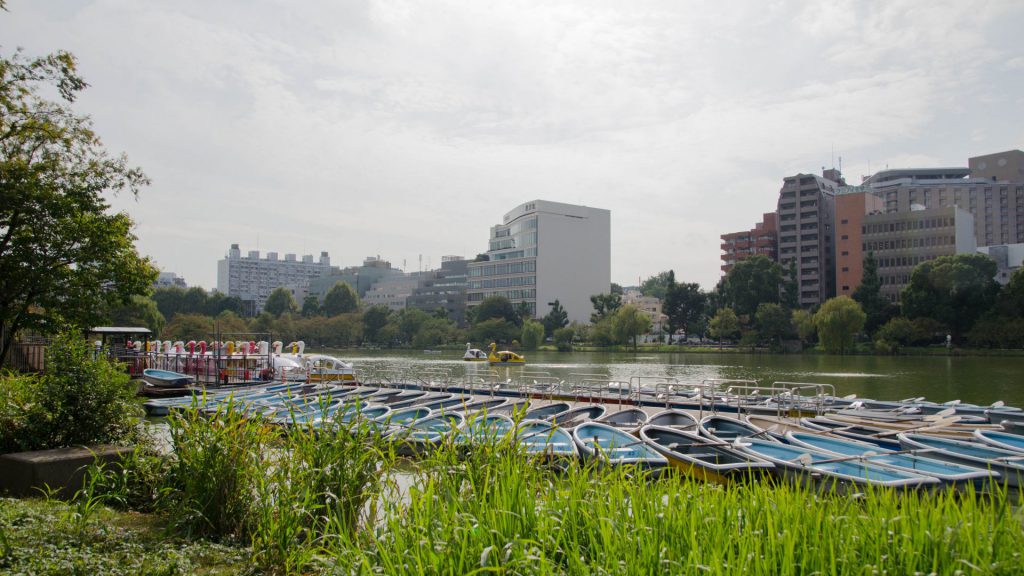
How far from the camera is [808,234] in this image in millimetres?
97438

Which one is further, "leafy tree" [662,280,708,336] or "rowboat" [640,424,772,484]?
"leafy tree" [662,280,708,336]

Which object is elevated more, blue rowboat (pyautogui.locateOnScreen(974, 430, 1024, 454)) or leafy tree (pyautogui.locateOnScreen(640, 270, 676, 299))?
leafy tree (pyautogui.locateOnScreen(640, 270, 676, 299))

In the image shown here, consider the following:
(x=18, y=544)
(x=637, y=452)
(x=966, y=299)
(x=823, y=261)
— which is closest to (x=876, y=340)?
(x=966, y=299)

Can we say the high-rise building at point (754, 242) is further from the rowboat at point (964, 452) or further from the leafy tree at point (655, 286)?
the rowboat at point (964, 452)

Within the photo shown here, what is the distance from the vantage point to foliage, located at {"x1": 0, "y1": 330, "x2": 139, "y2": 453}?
7.61 m

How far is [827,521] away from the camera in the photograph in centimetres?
387

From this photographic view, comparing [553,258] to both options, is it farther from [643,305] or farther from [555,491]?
[555,491]

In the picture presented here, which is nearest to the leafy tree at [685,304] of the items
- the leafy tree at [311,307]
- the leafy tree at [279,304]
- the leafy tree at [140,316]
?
the leafy tree at [140,316]

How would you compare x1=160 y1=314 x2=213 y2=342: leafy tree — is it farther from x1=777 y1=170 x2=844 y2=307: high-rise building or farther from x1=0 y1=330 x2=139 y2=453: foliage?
x1=777 y1=170 x2=844 y2=307: high-rise building

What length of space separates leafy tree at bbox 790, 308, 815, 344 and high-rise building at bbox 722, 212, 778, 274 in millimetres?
26396

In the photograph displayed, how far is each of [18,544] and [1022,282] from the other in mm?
72938

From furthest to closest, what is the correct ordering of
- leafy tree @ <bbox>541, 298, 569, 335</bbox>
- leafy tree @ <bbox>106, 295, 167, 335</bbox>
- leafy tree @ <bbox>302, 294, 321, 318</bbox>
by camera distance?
leafy tree @ <bbox>302, 294, 321, 318</bbox>, leafy tree @ <bbox>541, 298, 569, 335</bbox>, leafy tree @ <bbox>106, 295, 167, 335</bbox>

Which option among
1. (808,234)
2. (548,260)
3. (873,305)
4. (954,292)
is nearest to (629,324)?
(873,305)

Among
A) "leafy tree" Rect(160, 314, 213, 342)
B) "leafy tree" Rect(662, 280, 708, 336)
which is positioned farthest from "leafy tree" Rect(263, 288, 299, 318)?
"leafy tree" Rect(662, 280, 708, 336)
